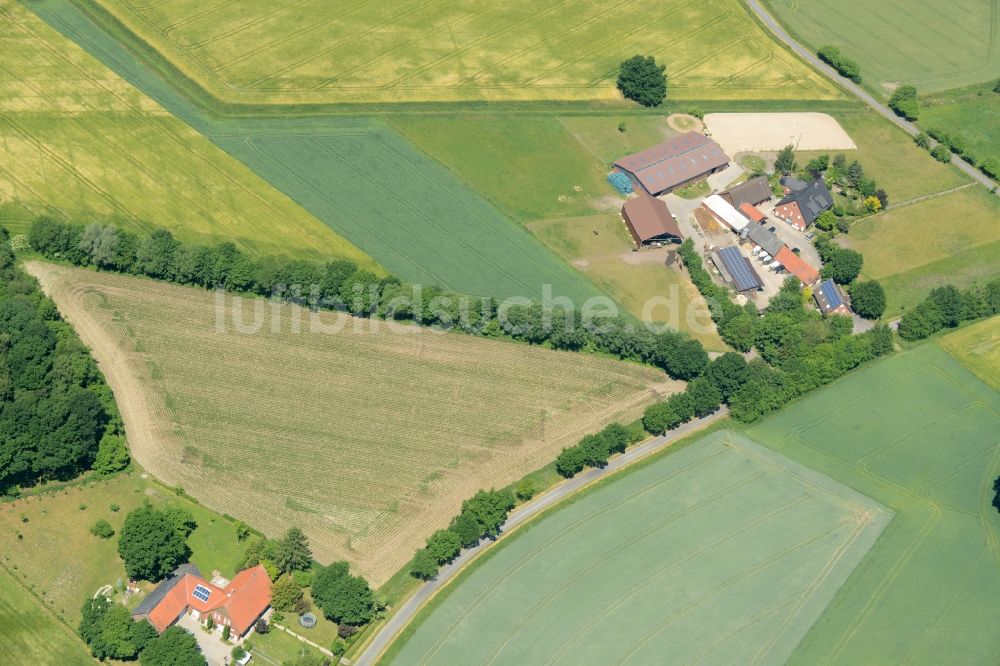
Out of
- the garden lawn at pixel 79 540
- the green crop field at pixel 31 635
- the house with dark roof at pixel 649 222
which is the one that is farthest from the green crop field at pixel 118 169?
the green crop field at pixel 31 635

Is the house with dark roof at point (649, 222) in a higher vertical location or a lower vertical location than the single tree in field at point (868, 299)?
higher

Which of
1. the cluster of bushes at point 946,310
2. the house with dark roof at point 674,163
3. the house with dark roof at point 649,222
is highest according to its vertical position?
the house with dark roof at point 674,163

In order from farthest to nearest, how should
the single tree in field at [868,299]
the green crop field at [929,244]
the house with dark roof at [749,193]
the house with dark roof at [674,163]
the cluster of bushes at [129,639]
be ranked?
the house with dark roof at [674,163] < the house with dark roof at [749,193] < the green crop field at [929,244] < the single tree in field at [868,299] < the cluster of bushes at [129,639]

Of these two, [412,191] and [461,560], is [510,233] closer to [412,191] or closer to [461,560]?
[412,191]

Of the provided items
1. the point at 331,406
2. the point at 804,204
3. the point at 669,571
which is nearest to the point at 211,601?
the point at 331,406

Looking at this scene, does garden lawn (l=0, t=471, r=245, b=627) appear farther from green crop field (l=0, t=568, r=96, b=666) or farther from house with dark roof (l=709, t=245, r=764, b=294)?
house with dark roof (l=709, t=245, r=764, b=294)

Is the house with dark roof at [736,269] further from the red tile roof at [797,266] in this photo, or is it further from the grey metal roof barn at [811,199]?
the grey metal roof barn at [811,199]

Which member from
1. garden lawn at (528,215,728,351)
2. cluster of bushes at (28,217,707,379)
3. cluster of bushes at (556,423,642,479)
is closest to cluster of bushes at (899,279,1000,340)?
garden lawn at (528,215,728,351)

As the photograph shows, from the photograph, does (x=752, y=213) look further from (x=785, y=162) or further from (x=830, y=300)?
(x=830, y=300)
